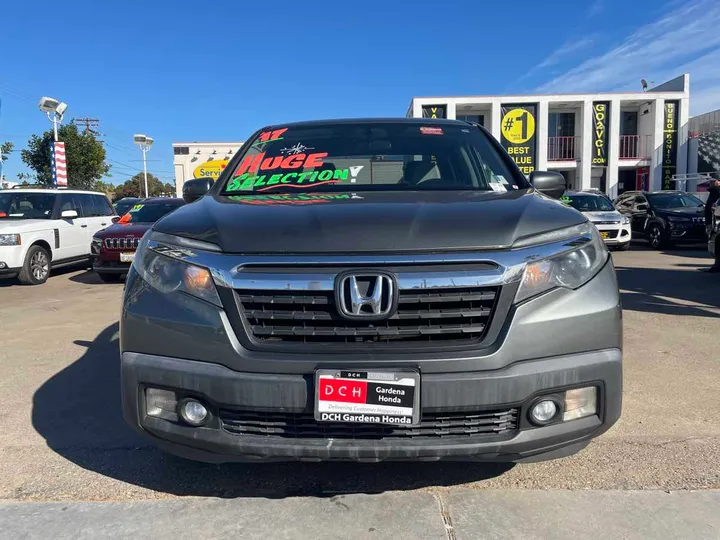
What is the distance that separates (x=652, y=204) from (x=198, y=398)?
15.5 meters

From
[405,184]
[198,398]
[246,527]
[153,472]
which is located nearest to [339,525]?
[246,527]

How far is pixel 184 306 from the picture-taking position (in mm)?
2074

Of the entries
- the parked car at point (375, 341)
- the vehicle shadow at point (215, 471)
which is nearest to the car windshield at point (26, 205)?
the vehicle shadow at point (215, 471)

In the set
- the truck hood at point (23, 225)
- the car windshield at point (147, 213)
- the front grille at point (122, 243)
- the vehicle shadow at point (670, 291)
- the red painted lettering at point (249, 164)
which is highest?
the red painted lettering at point (249, 164)

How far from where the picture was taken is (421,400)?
1.94 meters

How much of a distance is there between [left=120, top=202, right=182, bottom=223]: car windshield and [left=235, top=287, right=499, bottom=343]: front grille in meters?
9.20

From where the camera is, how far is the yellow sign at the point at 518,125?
2572 cm

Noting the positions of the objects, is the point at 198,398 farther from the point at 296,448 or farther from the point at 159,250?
the point at 159,250

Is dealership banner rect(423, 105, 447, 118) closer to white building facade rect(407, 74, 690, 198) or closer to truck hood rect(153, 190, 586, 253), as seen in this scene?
white building facade rect(407, 74, 690, 198)

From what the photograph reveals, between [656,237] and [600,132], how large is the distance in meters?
13.8

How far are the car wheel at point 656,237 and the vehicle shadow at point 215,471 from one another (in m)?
13.2

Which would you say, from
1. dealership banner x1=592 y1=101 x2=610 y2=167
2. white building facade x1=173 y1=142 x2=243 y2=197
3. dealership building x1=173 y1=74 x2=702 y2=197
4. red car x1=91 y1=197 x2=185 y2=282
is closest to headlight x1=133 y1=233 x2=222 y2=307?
red car x1=91 y1=197 x2=185 y2=282

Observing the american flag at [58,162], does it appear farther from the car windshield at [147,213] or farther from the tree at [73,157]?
the tree at [73,157]

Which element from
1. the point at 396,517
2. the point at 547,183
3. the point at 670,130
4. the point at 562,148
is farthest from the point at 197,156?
the point at 670,130
